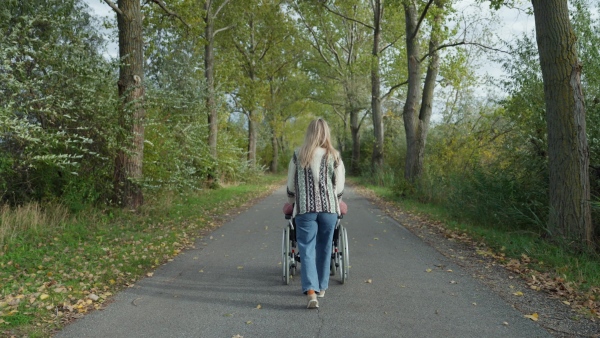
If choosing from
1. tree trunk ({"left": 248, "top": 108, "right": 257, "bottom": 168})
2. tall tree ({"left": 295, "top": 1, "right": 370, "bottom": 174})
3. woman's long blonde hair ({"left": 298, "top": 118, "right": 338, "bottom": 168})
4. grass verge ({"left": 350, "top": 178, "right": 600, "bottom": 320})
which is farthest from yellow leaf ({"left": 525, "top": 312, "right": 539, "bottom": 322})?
tall tree ({"left": 295, "top": 1, "right": 370, "bottom": 174})

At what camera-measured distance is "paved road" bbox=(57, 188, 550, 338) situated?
14.6 ft

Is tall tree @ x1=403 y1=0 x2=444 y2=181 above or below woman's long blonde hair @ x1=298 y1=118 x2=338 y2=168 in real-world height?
above

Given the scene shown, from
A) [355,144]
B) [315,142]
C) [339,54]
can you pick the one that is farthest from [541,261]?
[355,144]

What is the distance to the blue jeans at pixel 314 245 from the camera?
5297mm

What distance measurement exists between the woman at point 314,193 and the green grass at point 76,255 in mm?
2251

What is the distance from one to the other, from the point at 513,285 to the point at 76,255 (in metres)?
6.00

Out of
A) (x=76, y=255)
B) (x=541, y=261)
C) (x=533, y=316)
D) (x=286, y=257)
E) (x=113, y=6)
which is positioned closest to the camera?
(x=533, y=316)

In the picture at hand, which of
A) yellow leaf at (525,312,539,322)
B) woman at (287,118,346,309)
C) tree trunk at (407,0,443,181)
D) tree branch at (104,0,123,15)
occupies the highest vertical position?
tree branch at (104,0,123,15)

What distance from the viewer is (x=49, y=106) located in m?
8.94

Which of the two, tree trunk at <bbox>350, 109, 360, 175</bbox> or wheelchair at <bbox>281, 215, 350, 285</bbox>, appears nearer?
wheelchair at <bbox>281, 215, 350, 285</bbox>

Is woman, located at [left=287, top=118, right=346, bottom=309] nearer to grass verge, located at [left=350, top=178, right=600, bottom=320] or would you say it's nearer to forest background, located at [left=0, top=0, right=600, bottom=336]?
grass verge, located at [left=350, top=178, right=600, bottom=320]

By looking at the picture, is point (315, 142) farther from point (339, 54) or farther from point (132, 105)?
point (339, 54)

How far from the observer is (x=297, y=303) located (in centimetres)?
533

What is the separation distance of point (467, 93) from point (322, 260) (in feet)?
92.9
